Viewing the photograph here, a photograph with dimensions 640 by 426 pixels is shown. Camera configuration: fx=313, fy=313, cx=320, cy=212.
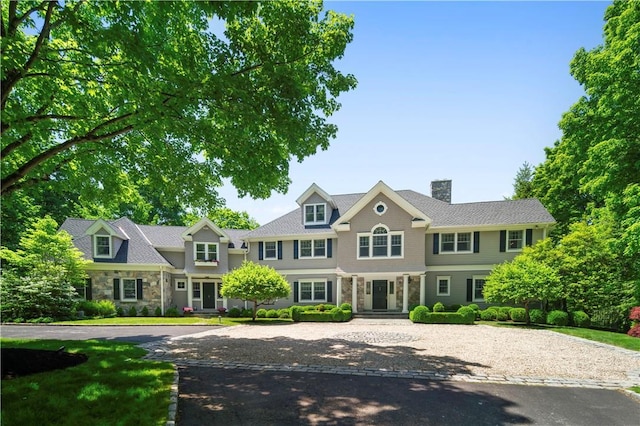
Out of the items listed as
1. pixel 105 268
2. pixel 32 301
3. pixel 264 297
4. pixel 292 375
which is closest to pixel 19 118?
pixel 292 375

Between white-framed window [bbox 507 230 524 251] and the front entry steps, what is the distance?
8052mm

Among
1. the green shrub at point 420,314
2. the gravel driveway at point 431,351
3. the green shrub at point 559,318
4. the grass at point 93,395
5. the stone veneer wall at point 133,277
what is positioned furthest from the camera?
the stone veneer wall at point 133,277

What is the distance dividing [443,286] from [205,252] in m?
17.5

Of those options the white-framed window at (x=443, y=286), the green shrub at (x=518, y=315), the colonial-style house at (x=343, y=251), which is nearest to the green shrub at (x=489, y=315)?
the green shrub at (x=518, y=315)

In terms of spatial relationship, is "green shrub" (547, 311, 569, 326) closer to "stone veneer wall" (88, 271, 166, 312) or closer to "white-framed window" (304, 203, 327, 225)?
"white-framed window" (304, 203, 327, 225)

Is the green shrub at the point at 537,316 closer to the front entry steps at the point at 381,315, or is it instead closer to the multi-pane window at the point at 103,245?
the front entry steps at the point at 381,315

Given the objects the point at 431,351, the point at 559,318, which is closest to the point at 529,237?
the point at 559,318

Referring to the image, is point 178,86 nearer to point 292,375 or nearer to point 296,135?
point 296,135

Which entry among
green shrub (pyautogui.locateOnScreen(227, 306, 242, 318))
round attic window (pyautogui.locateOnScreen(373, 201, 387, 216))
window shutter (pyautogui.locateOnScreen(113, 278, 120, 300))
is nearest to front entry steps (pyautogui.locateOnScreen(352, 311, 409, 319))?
round attic window (pyautogui.locateOnScreen(373, 201, 387, 216))

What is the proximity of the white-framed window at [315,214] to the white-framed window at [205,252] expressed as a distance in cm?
742

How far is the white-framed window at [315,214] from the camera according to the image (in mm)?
23452

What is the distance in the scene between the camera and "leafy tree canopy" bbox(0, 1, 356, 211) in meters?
6.22

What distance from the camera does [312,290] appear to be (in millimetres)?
22594

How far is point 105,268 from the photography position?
72.2 ft
